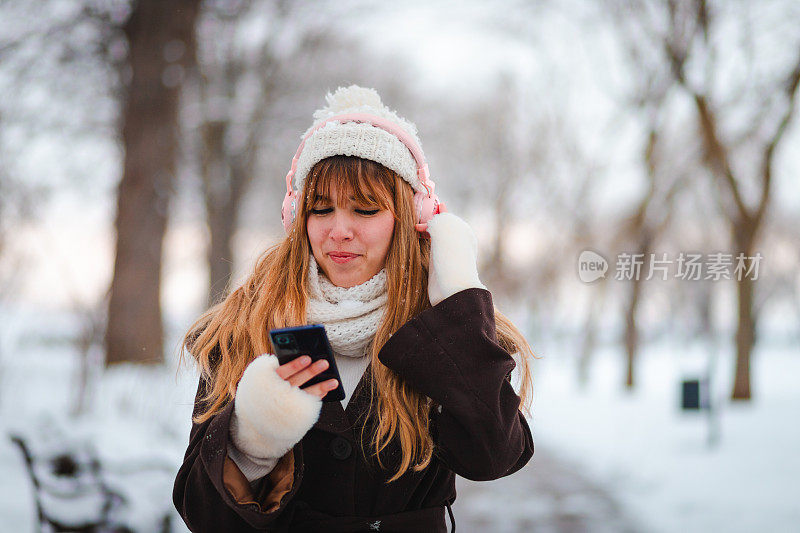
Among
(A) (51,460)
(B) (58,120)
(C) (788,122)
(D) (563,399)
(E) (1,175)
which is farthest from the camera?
(D) (563,399)

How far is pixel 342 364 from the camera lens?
76.9 inches

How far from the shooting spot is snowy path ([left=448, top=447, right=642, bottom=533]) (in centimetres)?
495

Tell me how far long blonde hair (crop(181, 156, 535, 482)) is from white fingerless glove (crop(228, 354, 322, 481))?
9.4 inches

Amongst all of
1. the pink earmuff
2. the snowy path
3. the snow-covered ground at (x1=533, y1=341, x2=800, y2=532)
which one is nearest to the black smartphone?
the pink earmuff

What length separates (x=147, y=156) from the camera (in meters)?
7.35

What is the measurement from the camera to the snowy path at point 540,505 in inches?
195

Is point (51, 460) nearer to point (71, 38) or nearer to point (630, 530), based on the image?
→ point (630, 530)

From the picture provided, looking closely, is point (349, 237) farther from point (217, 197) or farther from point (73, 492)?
point (217, 197)

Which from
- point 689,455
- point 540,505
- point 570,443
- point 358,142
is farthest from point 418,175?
point 570,443

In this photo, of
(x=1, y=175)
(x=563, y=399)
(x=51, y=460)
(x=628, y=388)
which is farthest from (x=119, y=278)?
(x=628, y=388)

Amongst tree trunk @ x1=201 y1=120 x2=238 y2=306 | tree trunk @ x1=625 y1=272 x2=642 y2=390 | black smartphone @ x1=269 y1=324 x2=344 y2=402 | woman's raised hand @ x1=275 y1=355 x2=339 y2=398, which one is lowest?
tree trunk @ x1=625 y1=272 x2=642 y2=390

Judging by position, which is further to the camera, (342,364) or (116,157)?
(116,157)

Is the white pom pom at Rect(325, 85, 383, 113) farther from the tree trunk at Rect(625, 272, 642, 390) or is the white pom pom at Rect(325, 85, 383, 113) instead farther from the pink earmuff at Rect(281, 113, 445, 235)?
the tree trunk at Rect(625, 272, 642, 390)

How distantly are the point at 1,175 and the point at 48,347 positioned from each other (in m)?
3.55
